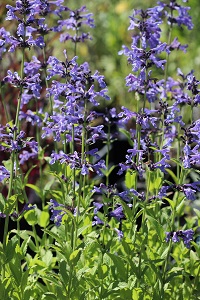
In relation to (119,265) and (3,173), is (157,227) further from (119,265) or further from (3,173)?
(3,173)

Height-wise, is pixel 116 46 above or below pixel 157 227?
above

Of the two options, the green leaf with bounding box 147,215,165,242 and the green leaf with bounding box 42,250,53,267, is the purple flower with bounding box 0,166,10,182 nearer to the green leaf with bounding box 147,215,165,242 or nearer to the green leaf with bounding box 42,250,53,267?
the green leaf with bounding box 42,250,53,267

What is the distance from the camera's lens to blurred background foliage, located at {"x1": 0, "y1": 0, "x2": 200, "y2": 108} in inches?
420

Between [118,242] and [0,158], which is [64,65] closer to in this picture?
[118,242]

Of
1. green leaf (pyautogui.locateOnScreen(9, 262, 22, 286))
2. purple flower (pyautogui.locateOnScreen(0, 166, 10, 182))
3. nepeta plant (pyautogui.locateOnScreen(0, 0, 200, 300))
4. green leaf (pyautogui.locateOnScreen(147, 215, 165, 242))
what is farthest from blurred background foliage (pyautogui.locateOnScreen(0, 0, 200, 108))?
green leaf (pyautogui.locateOnScreen(9, 262, 22, 286))

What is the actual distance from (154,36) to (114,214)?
4.06ft

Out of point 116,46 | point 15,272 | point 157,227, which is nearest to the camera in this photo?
point 15,272

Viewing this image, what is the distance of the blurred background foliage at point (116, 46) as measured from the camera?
420 inches

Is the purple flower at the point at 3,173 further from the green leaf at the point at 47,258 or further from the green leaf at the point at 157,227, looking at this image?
the green leaf at the point at 157,227

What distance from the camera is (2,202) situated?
3715mm

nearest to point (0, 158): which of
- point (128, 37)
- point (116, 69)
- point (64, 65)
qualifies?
point (64, 65)

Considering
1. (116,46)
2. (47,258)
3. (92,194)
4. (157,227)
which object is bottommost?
(47,258)

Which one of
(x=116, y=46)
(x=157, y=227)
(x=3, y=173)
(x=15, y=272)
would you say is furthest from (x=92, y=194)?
(x=116, y=46)

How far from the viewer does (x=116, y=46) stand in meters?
11.6
